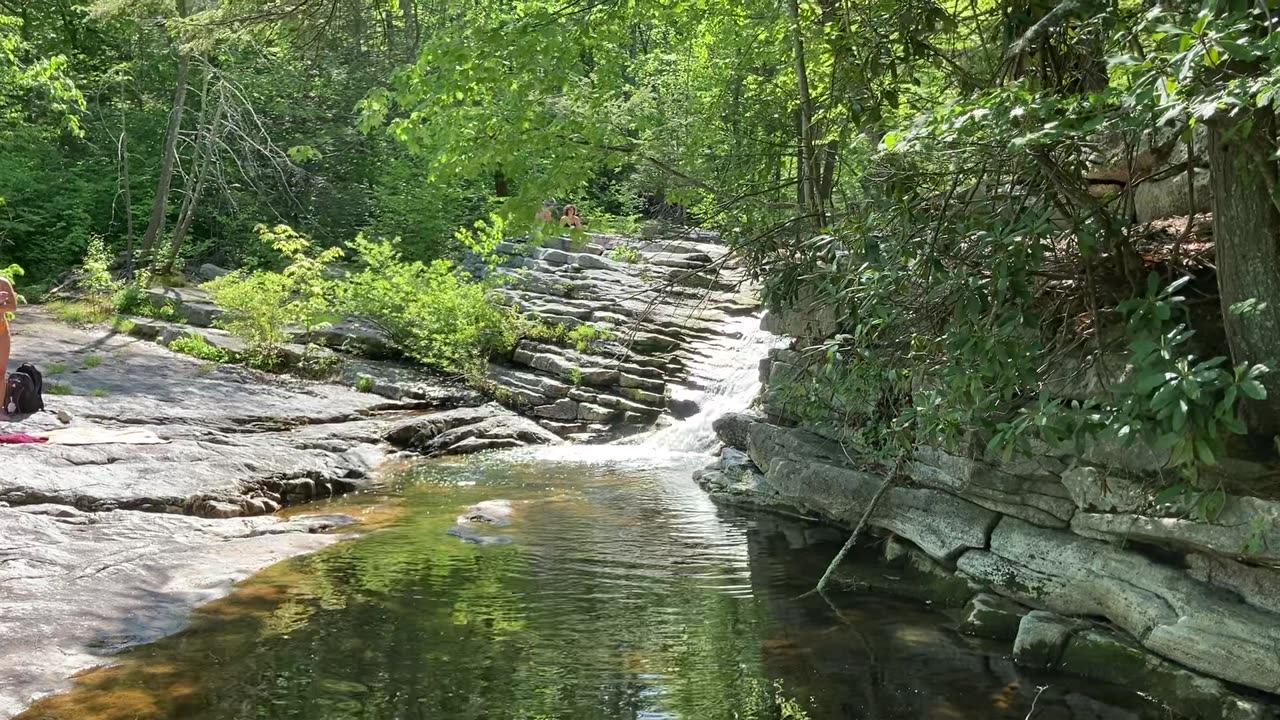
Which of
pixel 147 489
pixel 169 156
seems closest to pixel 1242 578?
pixel 147 489

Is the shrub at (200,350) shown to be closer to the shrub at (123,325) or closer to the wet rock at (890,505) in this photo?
the shrub at (123,325)

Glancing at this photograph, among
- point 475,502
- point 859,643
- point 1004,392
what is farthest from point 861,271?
point 475,502

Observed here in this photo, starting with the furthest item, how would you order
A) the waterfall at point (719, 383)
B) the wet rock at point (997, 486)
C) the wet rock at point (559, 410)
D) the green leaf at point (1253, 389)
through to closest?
the wet rock at point (559, 410), the waterfall at point (719, 383), the wet rock at point (997, 486), the green leaf at point (1253, 389)

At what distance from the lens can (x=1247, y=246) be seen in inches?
182

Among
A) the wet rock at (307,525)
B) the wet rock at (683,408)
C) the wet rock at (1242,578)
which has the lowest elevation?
the wet rock at (307,525)

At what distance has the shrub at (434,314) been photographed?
17422mm

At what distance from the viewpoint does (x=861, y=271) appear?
5.79m

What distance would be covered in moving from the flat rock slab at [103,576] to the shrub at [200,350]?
27.4ft

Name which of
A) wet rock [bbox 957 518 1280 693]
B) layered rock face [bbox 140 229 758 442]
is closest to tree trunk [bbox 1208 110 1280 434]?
wet rock [bbox 957 518 1280 693]

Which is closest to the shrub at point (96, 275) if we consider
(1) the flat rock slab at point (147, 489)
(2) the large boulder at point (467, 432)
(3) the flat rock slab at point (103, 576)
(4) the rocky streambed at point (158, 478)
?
(4) the rocky streambed at point (158, 478)

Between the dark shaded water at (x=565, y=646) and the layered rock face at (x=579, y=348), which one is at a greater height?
the layered rock face at (x=579, y=348)

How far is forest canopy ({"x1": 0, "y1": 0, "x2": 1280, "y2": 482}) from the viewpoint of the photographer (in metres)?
4.11

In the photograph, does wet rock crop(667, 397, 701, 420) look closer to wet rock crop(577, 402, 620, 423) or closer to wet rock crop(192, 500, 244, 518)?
wet rock crop(577, 402, 620, 423)

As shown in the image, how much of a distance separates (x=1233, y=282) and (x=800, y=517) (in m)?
5.35
